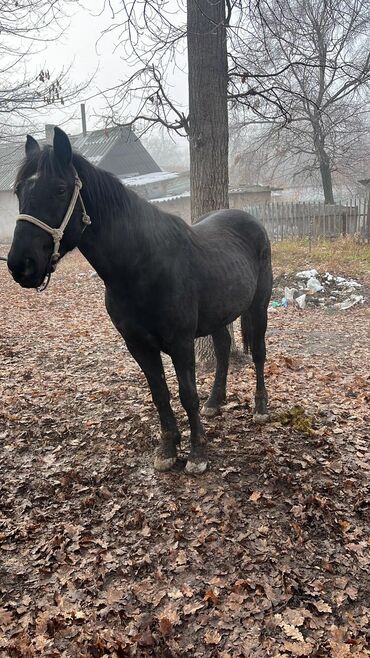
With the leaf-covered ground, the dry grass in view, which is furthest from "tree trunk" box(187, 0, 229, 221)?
the dry grass

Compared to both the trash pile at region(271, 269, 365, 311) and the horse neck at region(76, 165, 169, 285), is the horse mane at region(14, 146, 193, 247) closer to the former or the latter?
the horse neck at region(76, 165, 169, 285)

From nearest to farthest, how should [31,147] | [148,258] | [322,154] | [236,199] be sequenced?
[31,147] → [148,258] → [322,154] → [236,199]

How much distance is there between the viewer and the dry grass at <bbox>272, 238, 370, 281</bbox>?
12.7 metres

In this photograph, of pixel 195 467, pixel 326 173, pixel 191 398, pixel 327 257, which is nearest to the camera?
pixel 191 398

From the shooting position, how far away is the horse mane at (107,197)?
2.65 m

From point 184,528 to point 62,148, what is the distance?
2658mm

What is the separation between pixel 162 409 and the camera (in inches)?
150

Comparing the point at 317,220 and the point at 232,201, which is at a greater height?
the point at 232,201

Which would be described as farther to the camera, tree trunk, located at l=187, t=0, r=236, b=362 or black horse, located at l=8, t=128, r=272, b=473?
tree trunk, located at l=187, t=0, r=236, b=362

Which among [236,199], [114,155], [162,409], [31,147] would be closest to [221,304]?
[162,409]

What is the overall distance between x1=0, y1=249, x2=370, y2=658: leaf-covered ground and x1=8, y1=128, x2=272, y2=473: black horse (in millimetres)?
433

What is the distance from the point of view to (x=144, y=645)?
2.40 metres

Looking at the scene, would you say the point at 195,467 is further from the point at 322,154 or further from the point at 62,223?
the point at 322,154

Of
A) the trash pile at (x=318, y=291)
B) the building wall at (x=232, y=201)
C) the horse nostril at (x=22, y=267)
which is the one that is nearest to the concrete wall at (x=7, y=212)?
the building wall at (x=232, y=201)
